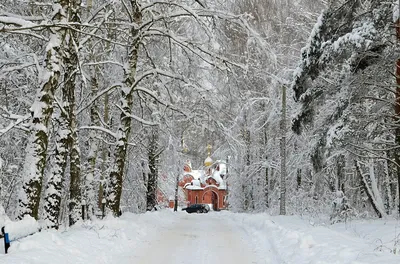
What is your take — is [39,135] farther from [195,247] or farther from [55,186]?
[195,247]

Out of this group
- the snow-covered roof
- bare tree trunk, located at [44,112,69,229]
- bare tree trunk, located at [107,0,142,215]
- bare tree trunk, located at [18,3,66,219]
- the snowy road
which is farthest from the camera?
the snow-covered roof

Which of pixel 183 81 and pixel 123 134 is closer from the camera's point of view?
Answer: pixel 183 81

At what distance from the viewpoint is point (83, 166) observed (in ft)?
70.9

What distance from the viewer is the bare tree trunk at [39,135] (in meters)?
9.29

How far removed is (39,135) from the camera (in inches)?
372

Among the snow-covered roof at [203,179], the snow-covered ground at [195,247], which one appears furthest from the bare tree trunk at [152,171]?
the snow-covered roof at [203,179]

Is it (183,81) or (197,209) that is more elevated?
(183,81)

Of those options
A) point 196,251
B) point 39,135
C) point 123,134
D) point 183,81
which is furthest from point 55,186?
point 183,81

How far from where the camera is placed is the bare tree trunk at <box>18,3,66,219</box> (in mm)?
9289

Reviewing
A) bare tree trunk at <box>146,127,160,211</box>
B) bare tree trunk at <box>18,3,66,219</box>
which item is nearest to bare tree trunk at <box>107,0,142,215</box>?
bare tree trunk at <box>18,3,66,219</box>

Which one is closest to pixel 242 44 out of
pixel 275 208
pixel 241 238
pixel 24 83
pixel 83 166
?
pixel 241 238

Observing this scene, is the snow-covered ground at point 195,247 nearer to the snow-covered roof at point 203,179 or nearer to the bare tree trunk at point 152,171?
the bare tree trunk at point 152,171

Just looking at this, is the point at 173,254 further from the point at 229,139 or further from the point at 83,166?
the point at 83,166

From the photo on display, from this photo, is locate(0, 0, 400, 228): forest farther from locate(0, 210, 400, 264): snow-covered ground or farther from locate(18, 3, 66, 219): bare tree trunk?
locate(0, 210, 400, 264): snow-covered ground
